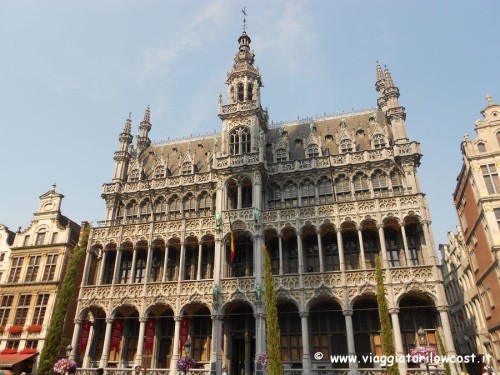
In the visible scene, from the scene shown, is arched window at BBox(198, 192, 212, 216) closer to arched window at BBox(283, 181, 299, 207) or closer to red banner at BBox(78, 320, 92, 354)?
arched window at BBox(283, 181, 299, 207)

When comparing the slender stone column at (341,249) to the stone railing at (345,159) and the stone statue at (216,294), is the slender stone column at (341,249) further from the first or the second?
the stone statue at (216,294)

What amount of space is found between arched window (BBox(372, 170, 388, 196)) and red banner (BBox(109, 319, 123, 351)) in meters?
26.6

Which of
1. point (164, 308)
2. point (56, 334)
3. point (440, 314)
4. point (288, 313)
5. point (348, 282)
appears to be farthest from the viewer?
point (164, 308)

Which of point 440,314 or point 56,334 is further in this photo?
point 440,314

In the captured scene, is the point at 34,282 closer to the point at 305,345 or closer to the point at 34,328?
the point at 34,328

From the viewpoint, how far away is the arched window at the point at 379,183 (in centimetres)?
3459

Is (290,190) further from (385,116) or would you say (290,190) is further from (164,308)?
(164,308)

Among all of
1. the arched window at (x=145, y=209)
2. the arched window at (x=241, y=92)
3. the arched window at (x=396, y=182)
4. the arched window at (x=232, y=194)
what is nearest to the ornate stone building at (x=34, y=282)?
the arched window at (x=145, y=209)

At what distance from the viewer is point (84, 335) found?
3434 cm

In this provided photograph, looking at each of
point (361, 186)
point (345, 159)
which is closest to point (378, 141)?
point (345, 159)

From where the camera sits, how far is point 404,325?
29828 mm

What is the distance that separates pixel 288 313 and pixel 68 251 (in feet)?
83.5

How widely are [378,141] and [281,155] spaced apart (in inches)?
388

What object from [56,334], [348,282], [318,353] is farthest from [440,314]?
[56,334]
